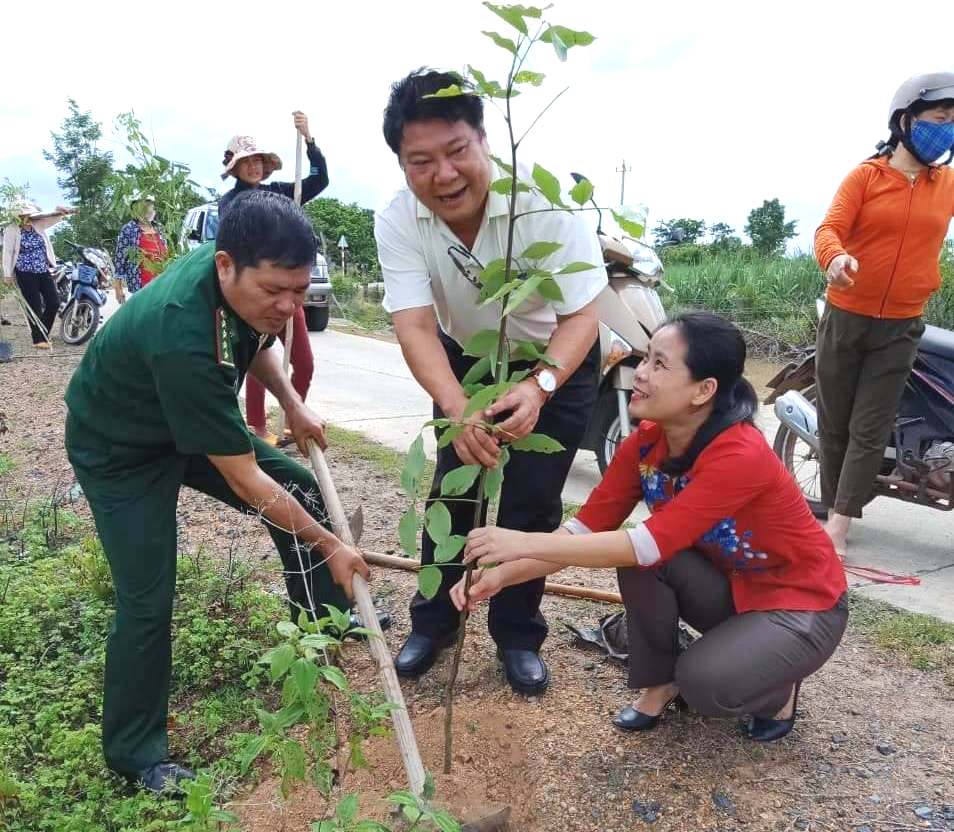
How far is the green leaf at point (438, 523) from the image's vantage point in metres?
1.74

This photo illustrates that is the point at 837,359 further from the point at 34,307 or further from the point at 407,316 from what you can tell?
the point at 34,307

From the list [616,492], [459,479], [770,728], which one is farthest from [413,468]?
[770,728]

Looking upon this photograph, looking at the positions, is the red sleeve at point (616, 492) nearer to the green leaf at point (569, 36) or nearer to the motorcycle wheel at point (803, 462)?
the green leaf at point (569, 36)

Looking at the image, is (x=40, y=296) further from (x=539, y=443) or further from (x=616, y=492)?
(x=539, y=443)

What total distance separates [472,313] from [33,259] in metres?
9.10

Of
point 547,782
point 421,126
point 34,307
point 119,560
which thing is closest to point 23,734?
point 119,560

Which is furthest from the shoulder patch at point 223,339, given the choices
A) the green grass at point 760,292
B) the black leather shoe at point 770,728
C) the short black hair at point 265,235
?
the green grass at point 760,292

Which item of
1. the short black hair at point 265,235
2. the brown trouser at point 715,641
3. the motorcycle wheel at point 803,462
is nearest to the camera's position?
the short black hair at point 265,235

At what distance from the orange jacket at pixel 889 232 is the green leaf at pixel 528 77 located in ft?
7.42

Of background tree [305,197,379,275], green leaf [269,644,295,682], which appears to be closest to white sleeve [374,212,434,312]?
green leaf [269,644,295,682]

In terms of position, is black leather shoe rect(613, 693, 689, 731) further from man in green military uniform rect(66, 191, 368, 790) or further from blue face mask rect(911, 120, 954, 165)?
blue face mask rect(911, 120, 954, 165)

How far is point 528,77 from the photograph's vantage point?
1514 mm

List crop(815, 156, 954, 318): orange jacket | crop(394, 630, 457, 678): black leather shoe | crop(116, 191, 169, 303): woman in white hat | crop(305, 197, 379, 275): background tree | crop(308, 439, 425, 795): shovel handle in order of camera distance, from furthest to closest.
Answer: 1. crop(305, 197, 379, 275): background tree
2. crop(116, 191, 169, 303): woman in white hat
3. crop(815, 156, 954, 318): orange jacket
4. crop(394, 630, 457, 678): black leather shoe
5. crop(308, 439, 425, 795): shovel handle

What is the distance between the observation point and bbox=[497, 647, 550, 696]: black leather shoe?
2.57 metres
